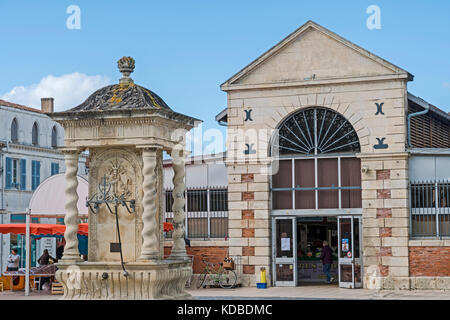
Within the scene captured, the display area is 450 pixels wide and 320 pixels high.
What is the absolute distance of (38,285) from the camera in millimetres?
27609

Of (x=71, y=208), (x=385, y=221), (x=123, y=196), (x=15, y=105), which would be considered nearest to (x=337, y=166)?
(x=385, y=221)

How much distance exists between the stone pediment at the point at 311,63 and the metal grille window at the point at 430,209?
11.4 ft

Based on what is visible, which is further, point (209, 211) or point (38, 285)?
point (209, 211)

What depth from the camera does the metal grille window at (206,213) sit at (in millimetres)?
29391

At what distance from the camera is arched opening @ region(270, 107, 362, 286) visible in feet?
89.8

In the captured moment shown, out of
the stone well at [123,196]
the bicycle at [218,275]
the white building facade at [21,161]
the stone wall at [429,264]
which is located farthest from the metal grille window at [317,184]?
the white building facade at [21,161]

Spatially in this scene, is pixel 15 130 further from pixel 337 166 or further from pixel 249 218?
pixel 337 166

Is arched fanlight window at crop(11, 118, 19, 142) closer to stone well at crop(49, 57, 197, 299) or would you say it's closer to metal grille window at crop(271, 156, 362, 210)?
metal grille window at crop(271, 156, 362, 210)

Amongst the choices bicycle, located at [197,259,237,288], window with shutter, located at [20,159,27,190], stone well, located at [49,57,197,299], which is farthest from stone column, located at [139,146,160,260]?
window with shutter, located at [20,159,27,190]

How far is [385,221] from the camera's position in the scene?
2667cm

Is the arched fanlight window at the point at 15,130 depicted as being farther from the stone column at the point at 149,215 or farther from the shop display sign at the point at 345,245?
the stone column at the point at 149,215

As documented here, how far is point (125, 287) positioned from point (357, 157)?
34.6 feet

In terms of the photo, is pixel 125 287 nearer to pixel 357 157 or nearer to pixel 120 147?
pixel 120 147
